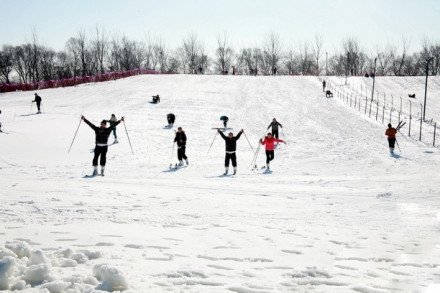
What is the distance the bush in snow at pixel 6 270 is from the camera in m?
3.80

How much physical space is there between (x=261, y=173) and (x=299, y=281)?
10.4 metres

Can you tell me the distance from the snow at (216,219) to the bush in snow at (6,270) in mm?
18

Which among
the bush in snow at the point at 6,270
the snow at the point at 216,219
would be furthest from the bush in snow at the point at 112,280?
the bush in snow at the point at 6,270

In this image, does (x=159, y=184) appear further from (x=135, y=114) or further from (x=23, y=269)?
(x=135, y=114)

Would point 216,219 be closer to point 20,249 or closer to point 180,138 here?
point 20,249

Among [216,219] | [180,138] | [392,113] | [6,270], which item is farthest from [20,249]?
[392,113]

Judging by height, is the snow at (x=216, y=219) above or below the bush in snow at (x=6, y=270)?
below

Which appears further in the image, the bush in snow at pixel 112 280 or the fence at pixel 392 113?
the fence at pixel 392 113

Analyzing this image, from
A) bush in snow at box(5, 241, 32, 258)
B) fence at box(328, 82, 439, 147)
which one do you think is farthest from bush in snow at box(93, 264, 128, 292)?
fence at box(328, 82, 439, 147)

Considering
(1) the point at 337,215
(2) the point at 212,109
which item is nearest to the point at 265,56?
(2) the point at 212,109

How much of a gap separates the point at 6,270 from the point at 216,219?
3.70 metres

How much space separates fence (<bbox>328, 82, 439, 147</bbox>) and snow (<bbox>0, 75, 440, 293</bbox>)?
5.53 m

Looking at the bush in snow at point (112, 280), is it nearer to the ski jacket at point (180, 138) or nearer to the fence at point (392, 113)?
the ski jacket at point (180, 138)

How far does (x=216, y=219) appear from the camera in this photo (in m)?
6.96
